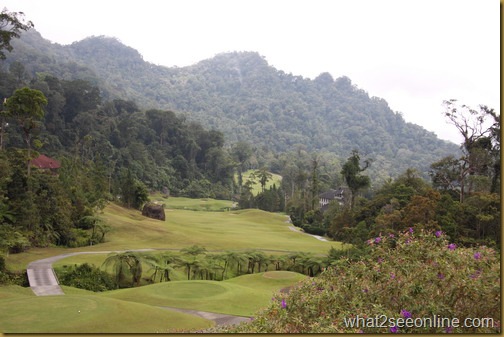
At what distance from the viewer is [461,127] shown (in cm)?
3441

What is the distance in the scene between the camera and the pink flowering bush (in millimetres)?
6223

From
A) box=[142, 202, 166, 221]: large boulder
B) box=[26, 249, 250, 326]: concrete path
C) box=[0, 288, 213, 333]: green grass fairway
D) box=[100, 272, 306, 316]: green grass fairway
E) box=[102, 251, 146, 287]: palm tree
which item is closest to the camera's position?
box=[0, 288, 213, 333]: green grass fairway

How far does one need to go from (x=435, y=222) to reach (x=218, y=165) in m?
84.3

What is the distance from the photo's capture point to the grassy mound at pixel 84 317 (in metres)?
12.2

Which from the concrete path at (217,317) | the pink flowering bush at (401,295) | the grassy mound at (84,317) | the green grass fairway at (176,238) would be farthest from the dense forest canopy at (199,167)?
the pink flowering bush at (401,295)

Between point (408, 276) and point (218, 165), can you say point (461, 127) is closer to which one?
point (408, 276)

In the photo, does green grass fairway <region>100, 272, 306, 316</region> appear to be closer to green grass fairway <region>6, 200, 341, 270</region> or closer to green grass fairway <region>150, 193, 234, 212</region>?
green grass fairway <region>6, 200, 341, 270</region>

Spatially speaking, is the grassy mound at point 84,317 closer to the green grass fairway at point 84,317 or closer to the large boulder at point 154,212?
the green grass fairway at point 84,317

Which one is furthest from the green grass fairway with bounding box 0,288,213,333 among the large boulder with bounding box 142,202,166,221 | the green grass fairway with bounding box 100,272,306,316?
the large boulder with bounding box 142,202,166,221

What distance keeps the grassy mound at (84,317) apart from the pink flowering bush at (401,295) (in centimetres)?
662

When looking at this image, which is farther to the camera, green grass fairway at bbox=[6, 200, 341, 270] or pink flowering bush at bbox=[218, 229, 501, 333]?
green grass fairway at bbox=[6, 200, 341, 270]

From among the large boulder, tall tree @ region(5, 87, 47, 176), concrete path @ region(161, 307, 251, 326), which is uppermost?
tall tree @ region(5, 87, 47, 176)

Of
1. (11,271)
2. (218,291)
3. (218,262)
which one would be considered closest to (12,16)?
(11,271)

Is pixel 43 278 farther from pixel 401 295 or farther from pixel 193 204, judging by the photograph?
pixel 193 204
